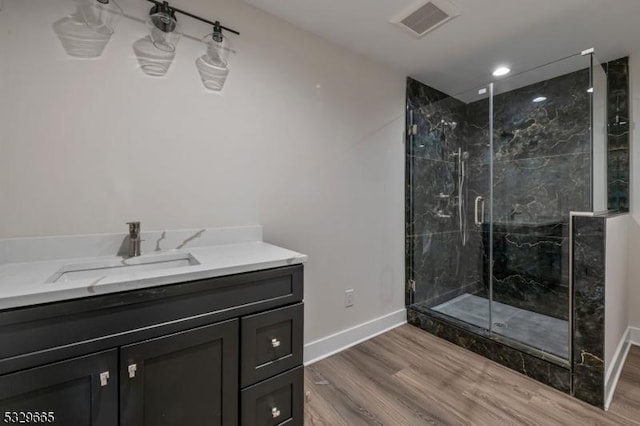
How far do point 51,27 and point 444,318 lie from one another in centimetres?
310

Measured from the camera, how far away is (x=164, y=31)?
1488 mm

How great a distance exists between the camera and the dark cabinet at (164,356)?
2.72ft

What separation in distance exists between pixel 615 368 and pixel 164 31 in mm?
3448

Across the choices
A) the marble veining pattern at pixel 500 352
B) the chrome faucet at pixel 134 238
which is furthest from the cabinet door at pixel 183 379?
the marble veining pattern at pixel 500 352

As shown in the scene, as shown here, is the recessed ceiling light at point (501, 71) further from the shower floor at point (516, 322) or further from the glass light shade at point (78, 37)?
the glass light shade at point (78, 37)

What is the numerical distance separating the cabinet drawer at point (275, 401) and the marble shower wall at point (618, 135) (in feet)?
9.40

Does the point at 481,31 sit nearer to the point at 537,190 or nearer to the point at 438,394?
the point at 537,190

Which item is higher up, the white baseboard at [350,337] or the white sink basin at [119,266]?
the white sink basin at [119,266]

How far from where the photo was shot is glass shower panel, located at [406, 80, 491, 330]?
9.06 ft

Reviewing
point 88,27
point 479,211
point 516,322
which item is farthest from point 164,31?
point 516,322

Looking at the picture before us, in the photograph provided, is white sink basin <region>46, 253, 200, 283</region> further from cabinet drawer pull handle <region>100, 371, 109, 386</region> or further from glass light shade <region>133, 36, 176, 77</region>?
glass light shade <region>133, 36, 176, 77</region>

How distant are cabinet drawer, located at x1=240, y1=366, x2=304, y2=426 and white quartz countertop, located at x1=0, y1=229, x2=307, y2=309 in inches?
20.6

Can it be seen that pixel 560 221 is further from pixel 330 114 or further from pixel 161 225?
pixel 161 225

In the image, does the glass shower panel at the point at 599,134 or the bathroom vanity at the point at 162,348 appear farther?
the glass shower panel at the point at 599,134
